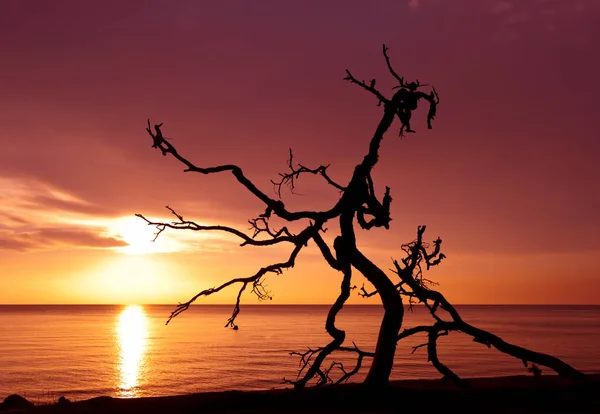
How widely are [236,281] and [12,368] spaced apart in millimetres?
42980

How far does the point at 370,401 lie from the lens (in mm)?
11484

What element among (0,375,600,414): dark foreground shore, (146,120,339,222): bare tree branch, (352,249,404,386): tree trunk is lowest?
(0,375,600,414): dark foreground shore

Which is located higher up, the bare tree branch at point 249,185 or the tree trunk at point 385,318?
the bare tree branch at point 249,185

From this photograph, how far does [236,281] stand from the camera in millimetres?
12109

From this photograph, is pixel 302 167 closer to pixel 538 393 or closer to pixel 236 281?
pixel 236 281

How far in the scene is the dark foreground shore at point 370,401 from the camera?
36.0ft

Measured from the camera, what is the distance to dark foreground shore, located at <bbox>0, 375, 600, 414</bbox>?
11.0 meters

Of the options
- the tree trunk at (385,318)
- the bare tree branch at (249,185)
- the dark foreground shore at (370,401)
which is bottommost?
the dark foreground shore at (370,401)

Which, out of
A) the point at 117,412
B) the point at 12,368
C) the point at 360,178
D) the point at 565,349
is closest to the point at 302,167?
the point at 360,178

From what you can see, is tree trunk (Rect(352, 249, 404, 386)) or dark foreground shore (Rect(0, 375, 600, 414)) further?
tree trunk (Rect(352, 249, 404, 386))

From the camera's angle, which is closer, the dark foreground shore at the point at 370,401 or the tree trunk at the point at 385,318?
the dark foreground shore at the point at 370,401

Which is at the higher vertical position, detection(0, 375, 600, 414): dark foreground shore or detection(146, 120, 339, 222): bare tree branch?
detection(146, 120, 339, 222): bare tree branch

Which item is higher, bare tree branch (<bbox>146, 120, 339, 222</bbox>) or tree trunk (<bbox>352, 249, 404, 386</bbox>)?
bare tree branch (<bbox>146, 120, 339, 222</bbox>)

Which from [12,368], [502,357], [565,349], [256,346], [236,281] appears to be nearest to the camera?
[236,281]
